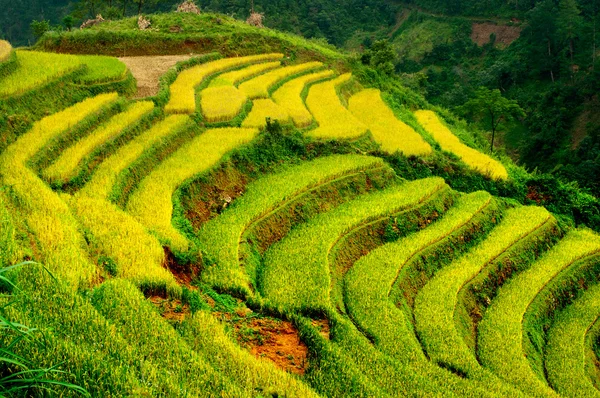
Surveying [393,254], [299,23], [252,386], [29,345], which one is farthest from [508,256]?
[299,23]

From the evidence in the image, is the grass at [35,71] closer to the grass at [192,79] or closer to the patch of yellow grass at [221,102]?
the grass at [192,79]

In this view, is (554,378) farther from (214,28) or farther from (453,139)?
(214,28)

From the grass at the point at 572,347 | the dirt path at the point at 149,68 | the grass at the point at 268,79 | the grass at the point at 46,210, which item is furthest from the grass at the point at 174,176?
the grass at the point at 572,347

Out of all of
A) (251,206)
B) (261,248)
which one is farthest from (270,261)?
(251,206)

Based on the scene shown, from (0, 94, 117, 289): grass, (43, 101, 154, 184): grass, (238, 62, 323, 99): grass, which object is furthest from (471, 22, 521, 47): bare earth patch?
(0, 94, 117, 289): grass

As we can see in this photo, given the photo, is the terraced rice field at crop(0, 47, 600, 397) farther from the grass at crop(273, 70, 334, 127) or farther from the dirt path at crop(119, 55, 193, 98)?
the dirt path at crop(119, 55, 193, 98)

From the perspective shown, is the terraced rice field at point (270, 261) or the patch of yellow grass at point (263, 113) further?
the patch of yellow grass at point (263, 113)

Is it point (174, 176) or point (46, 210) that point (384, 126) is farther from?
point (46, 210)

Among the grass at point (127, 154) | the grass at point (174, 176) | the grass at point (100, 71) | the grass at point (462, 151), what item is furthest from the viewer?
the grass at point (462, 151)
